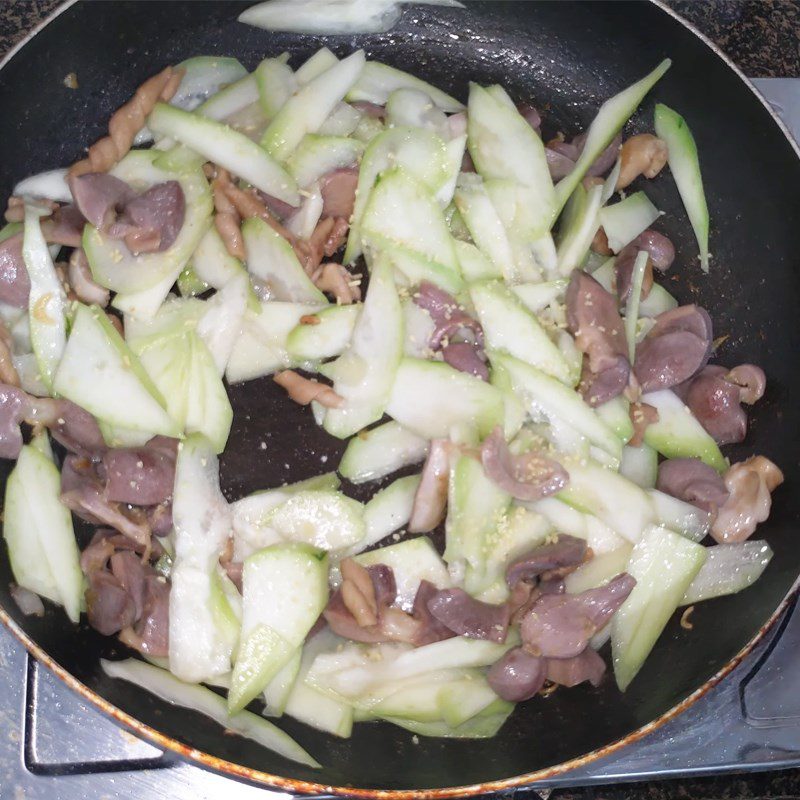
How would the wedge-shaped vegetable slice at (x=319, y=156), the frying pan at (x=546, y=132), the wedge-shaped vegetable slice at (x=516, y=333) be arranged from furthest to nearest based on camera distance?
the wedge-shaped vegetable slice at (x=319, y=156)
the wedge-shaped vegetable slice at (x=516, y=333)
the frying pan at (x=546, y=132)

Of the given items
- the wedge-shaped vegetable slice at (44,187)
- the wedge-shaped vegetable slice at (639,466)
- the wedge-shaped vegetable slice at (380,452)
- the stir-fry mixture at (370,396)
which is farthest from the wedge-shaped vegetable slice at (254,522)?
the wedge-shaped vegetable slice at (44,187)

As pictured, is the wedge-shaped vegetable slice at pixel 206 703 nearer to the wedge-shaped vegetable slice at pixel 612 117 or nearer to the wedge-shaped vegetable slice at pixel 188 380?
the wedge-shaped vegetable slice at pixel 188 380

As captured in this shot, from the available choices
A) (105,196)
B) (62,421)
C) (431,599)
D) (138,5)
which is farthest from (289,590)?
(138,5)

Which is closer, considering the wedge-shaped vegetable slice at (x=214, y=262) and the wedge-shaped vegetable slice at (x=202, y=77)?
the wedge-shaped vegetable slice at (x=214, y=262)

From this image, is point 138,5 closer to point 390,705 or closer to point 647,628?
point 390,705

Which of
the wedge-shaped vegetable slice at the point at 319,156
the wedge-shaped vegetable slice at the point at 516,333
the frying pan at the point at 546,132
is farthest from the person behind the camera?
the wedge-shaped vegetable slice at the point at 319,156

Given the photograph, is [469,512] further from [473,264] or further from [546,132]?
[546,132]
